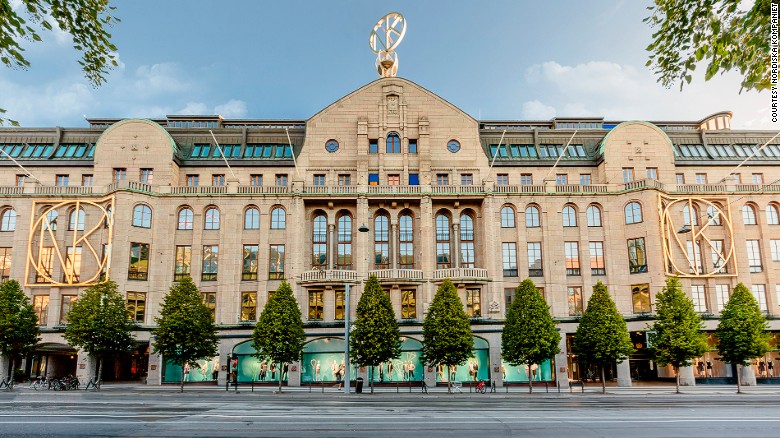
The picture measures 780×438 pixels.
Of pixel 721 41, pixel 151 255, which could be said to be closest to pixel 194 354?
pixel 151 255

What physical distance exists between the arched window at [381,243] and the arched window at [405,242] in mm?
1193

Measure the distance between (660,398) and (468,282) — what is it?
18450 mm

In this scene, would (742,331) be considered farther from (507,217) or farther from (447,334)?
(447,334)

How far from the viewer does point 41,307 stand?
48.2 meters

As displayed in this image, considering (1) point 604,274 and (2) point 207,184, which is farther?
(2) point 207,184

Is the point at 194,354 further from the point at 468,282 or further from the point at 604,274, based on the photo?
the point at 604,274

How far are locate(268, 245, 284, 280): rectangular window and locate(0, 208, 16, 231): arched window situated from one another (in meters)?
24.5

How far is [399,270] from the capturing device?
159 feet

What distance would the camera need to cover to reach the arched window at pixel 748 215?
51.8 m

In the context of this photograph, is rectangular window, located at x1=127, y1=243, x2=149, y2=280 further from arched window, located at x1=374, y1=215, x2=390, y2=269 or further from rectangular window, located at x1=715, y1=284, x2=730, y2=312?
rectangular window, located at x1=715, y1=284, x2=730, y2=312

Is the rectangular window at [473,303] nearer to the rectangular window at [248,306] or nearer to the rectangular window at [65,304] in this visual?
the rectangular window at [248,306]

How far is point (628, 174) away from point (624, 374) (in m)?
19.7

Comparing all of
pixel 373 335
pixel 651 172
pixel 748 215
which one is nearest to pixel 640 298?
pixel 651 172

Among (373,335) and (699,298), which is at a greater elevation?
(699,298)
